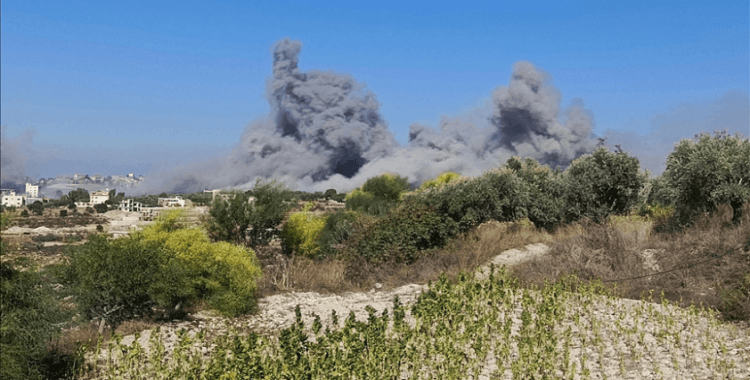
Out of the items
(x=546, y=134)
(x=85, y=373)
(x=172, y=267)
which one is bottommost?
(x=85, y=373)

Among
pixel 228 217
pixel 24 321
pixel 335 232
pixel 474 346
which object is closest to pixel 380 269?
pixel 335 232

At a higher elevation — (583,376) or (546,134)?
(546,134)

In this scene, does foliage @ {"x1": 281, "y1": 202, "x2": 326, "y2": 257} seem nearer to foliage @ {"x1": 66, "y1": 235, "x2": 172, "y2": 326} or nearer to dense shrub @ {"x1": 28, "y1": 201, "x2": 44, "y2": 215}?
foliage @ {"x1": 66, "y1": 235, "x2": 172, "y2": 326}

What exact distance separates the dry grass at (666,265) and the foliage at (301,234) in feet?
23.9

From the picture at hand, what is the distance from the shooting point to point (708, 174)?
1508cm

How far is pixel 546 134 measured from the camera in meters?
55.0

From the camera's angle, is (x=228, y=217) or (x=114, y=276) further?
(x=228, y=217)

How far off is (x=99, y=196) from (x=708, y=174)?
56.0m

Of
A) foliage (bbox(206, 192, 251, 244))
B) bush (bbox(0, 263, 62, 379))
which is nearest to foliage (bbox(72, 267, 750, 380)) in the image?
bush (bbox(0, 263, 62, 379))

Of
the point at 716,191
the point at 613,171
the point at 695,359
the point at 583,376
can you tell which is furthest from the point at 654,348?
the point at 613,171

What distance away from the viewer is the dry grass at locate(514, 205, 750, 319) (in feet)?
29.0

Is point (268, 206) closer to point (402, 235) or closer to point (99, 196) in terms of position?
point (402, 235)

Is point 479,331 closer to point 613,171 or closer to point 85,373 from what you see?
point 85,373

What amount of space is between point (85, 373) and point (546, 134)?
53282 mm
